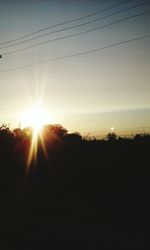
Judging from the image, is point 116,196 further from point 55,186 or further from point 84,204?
point 55,186

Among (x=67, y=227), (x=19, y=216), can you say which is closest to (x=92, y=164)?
(x=19, y=216)

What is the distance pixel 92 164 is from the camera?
21.5 meters

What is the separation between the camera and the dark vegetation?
938cm

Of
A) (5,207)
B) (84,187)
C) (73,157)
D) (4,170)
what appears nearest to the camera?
(5,207)

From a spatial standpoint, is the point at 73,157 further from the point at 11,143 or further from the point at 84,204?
the point at 84,204

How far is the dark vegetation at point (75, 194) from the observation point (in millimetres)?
9383

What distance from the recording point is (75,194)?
17.3m

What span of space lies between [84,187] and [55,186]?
2017mm

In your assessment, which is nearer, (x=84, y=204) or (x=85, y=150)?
(x=84, y=204)

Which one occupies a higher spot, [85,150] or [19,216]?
[85,150]

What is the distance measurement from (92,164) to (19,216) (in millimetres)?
9711

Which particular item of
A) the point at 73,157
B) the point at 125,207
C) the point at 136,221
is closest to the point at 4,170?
the point at 73,157

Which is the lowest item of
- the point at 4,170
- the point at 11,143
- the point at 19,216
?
the point at 19,216

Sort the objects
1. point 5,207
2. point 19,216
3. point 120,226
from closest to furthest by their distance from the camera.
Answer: point 120,226, point 19,216, point 5,207
